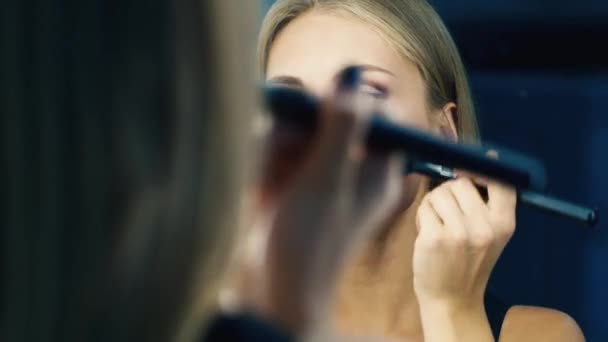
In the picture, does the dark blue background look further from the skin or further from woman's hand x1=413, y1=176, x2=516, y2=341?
woman's hand x1=413, y1=176, x2=516, y2=341

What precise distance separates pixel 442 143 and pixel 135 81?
0.47ft

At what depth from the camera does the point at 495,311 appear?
1.04 meters

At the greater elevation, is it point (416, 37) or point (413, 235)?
point (416, 37)

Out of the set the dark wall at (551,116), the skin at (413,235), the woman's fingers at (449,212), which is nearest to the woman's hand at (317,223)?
the skin at (413,235)

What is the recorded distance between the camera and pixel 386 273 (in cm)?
103

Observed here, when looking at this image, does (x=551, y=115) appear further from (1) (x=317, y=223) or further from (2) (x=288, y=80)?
(1) (x=317, y=223)

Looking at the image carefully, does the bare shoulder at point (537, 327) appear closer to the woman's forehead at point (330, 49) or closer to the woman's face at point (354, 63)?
the woman's face at point (354, 63)

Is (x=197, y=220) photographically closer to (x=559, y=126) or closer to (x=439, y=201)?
(x=439, y=201)

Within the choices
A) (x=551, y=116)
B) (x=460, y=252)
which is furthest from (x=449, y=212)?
(x=551, y=116)

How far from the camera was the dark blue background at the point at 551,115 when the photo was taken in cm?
125

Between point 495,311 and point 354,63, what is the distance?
1.09ft

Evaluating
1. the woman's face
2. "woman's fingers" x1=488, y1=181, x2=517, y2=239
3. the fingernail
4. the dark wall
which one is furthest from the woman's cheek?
the fingernail

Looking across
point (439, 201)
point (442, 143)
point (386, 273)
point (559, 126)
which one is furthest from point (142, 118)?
point (559, 126)

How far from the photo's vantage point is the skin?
2.89 feet
